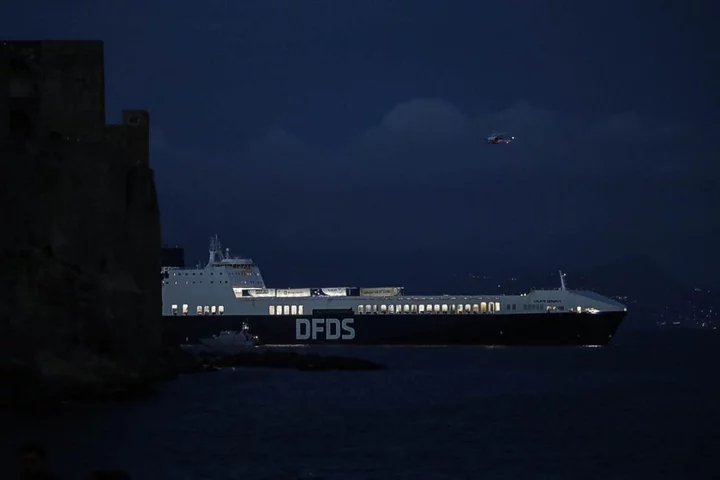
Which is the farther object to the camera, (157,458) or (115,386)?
(115,386)

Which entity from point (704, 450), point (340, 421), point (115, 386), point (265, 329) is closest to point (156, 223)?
point (115, 386)

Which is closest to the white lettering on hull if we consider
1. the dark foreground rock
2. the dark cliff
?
the dark foreground rock

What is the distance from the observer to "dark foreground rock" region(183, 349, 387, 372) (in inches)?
1683

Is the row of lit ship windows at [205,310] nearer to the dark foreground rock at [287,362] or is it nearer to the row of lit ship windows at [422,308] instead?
the row of lit ship windows at [422,308]

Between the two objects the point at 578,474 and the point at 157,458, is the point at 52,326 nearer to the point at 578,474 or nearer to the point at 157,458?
the point at 157,458

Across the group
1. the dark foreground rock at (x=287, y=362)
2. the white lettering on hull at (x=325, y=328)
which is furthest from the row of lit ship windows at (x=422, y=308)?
Answer: the dark foreground rock at (x=287, y=362)

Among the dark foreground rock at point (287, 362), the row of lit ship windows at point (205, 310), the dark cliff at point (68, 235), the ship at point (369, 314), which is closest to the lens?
the dark cliff at point (68, 235)

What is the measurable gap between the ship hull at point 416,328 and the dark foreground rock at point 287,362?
11839 millimetres

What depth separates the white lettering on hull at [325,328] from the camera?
6119 centimetres

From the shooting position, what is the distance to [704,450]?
20656mm

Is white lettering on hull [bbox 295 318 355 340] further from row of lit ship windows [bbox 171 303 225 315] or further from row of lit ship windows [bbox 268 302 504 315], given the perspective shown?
row of lit ship windows [bbox 171 303 225 315]

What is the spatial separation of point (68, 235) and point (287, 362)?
781 inches

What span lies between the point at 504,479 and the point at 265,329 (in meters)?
45.6

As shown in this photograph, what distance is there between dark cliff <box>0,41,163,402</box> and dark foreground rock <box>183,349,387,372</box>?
12550 mm
